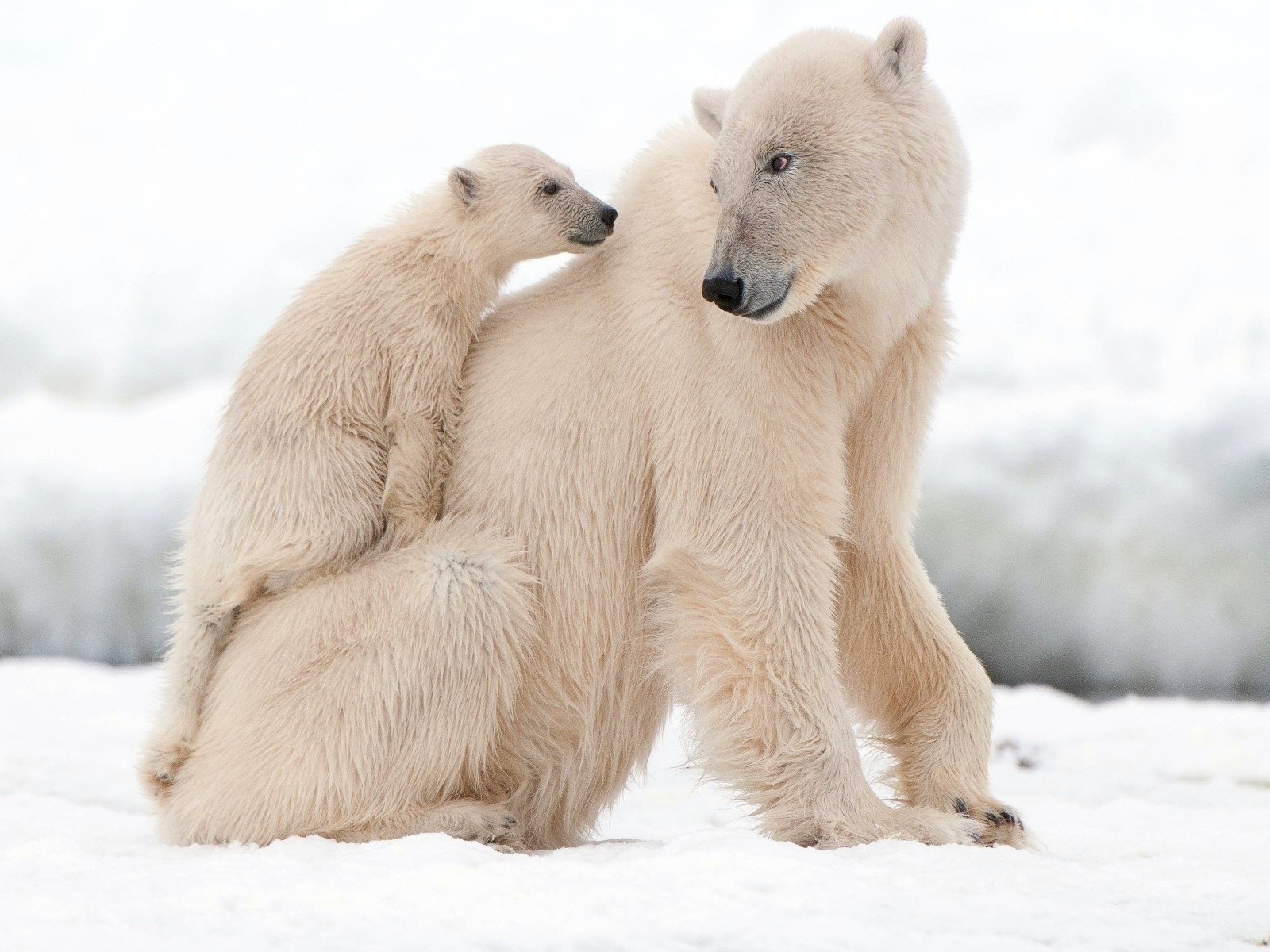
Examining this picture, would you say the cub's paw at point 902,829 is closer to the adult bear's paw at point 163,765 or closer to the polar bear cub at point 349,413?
the polar bear cub at point 349,413

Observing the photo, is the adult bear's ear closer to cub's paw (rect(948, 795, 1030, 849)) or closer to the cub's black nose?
the cub's black nose

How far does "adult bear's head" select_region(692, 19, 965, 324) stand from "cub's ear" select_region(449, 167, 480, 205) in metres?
0.78

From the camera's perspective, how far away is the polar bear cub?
3.39 m

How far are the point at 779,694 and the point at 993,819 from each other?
740mm

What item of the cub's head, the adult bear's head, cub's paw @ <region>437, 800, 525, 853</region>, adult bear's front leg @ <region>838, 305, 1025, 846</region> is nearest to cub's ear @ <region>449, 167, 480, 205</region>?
the cub's head

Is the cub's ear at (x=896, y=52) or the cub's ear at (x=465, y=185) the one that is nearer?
the cub's ear at (x=896, y=52)

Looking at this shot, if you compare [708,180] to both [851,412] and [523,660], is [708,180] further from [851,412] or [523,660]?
[523,660]

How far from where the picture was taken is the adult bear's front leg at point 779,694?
3156 millimetres

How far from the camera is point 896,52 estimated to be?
10.7 ft

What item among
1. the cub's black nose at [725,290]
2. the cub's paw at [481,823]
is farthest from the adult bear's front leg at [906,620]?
the cub's paw at [481,823]

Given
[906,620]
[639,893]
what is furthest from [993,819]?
[639,893]

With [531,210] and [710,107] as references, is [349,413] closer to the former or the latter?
[531,210]

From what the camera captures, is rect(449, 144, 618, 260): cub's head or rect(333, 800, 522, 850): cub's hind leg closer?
rect(333, 800, 522, 850): cub's hind leg

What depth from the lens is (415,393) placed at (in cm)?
351
